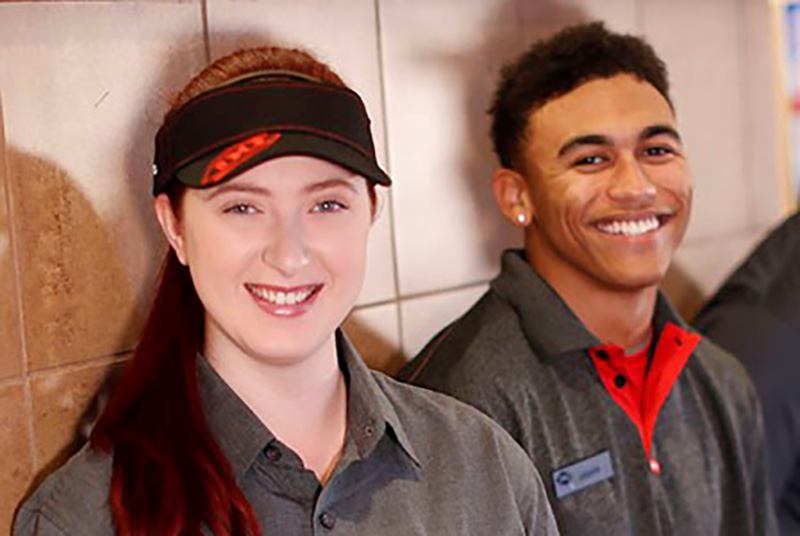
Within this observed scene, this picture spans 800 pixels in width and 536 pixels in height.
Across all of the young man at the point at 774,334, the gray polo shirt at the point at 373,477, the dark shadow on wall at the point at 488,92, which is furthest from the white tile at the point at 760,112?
the gray polo shirt at the point at 373,477

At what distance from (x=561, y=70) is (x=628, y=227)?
28 cm

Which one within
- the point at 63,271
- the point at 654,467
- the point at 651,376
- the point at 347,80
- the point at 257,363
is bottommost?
the point at 654,467

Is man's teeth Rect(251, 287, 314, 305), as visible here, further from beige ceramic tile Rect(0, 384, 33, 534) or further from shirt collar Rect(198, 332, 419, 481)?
beige ceramic tile Rect(0, 384, 33, 534)

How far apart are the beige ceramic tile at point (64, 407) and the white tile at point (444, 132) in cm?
65

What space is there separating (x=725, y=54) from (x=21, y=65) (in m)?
1.88

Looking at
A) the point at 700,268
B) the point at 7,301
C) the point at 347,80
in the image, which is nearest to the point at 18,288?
the point at 7,301

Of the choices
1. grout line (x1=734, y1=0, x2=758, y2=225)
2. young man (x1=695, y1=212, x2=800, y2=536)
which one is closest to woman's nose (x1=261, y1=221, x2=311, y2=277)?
young man (x1=695, y1=212, x2=800, y2=536)

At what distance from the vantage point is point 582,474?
75.5 inches

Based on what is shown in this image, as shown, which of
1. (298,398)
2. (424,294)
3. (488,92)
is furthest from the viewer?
(488,92)

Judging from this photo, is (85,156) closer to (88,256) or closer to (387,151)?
(88,256)

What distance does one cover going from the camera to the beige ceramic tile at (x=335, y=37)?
71.3 inches

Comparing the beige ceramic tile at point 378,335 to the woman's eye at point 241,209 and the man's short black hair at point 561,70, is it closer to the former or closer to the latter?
the man's short black hair at point 561,70

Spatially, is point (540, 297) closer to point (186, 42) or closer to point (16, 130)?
point (186, 42)

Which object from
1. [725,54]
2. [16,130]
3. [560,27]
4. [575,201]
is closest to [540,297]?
[575,201]
